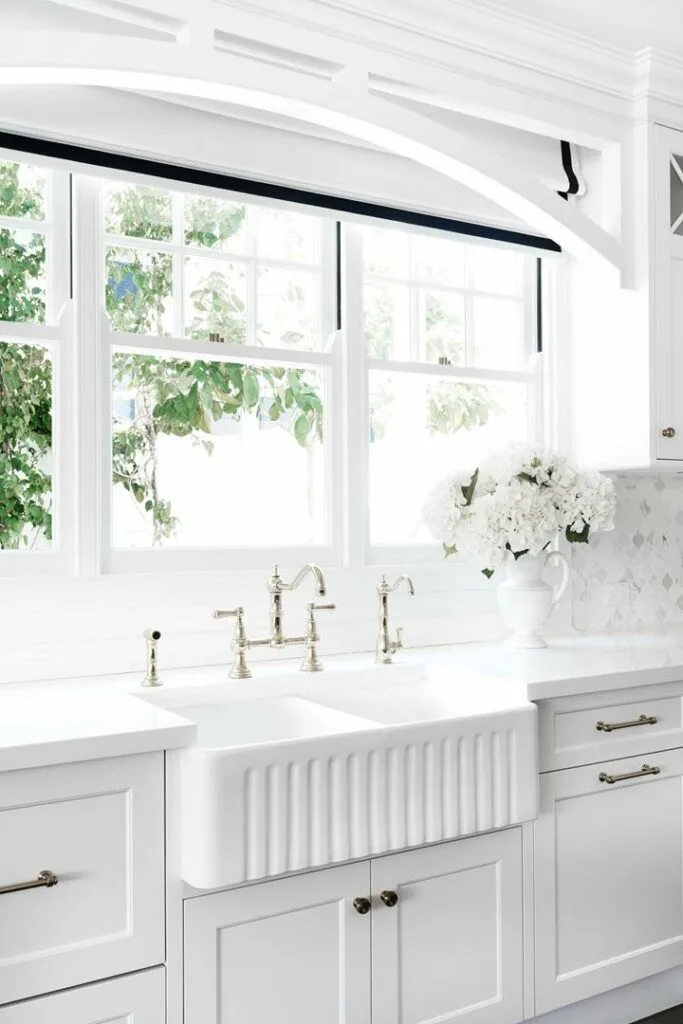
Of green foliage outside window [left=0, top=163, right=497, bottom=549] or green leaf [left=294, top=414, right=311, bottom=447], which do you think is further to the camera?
green leaf [left=294, top=414, right=311, bottom=447]

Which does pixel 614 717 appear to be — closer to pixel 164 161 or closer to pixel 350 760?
pixel 350 760

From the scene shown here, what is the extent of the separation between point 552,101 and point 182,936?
2268 millimetres

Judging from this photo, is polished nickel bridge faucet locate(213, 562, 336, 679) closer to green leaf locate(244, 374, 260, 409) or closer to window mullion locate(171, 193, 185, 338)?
green leaf locate(244, 374, 260, 409)

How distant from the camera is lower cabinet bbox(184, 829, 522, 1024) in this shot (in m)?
1.80

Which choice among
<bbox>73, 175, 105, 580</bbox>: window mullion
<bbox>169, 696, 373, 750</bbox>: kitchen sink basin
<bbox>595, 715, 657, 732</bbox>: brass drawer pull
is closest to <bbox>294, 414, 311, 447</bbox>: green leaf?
<bbox>73, 175, 105, 580</bbox>: window mullion

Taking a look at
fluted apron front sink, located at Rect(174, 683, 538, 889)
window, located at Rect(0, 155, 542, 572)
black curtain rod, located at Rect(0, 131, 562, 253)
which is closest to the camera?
fluted apron front sink, located at Rect(174, 683, 538, 889)

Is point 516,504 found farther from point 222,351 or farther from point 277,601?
point 222,351

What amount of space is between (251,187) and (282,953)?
186 cm

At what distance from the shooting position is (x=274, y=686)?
2307 mm

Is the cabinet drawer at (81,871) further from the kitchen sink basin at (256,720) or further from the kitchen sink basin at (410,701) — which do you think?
the kitchen sink basin at (410,701)

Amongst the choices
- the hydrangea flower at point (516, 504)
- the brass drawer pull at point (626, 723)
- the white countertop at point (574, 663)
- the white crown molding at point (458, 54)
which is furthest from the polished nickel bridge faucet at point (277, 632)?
the white crown molding at point (458, 54)

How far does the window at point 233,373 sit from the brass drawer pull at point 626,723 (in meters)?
0.81

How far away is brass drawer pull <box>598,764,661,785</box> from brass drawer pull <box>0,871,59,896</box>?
4.28ft

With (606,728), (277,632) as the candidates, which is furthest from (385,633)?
(606,728)
